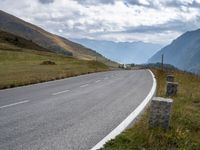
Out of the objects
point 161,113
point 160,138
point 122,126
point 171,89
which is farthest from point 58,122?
point 171,89

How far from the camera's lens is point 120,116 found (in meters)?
11.6

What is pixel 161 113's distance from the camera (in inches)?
353

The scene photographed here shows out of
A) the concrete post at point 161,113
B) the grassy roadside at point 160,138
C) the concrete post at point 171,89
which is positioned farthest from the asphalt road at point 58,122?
the concrete post at point 171,89

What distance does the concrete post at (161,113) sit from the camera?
8914 mm

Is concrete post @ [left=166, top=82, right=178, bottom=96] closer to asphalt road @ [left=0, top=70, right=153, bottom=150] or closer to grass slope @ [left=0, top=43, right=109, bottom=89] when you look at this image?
asphalt road @ [left=0, top=70, right=153, bottom=150]

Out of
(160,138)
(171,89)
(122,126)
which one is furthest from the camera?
(171,89)

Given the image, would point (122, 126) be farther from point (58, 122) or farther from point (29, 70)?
point (29, 70)

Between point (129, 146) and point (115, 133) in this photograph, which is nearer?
point (129, 146)

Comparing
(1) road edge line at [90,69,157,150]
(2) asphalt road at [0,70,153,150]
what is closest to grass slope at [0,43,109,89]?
(2) asphalt road at [0,70,153,150]

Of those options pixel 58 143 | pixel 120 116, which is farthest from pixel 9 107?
pixel 58 143

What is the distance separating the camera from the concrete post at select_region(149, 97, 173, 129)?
351 inches

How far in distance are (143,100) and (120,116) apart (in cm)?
456

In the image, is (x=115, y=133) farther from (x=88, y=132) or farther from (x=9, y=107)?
(x=9, y=107)

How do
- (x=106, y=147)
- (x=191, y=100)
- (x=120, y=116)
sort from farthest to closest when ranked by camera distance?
(x=191, y=100) < (x=120, y=116) < (x=106, y=147)
